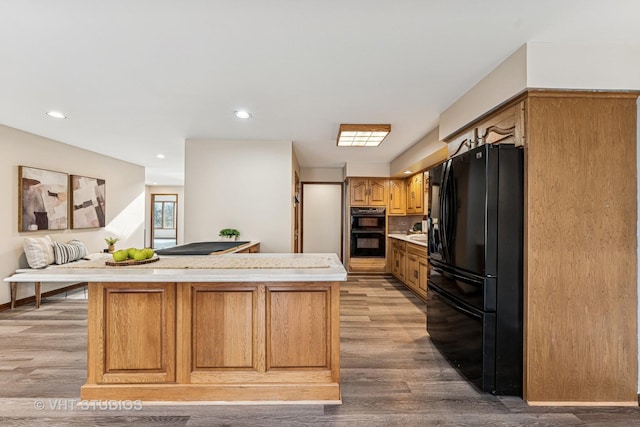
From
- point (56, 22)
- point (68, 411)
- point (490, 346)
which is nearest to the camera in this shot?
point (56, 22)

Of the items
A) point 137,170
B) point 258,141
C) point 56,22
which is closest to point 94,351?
point 56,22

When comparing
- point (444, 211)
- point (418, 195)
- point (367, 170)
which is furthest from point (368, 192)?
point (444, 211)

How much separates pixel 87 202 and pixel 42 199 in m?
0.88

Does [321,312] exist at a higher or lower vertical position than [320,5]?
lower

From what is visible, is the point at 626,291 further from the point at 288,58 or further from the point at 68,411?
the point at 68,411

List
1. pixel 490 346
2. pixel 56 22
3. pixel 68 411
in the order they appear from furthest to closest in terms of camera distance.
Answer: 1. pixel 490 346
2. pixel 68 411
3. pixel 56 22

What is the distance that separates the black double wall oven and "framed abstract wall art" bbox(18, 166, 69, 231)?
4.95 metres

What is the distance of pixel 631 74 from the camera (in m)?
2.05

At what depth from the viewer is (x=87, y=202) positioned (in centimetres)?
540

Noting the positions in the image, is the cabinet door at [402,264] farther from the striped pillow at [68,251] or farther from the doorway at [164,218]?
the doorway at [164,218]

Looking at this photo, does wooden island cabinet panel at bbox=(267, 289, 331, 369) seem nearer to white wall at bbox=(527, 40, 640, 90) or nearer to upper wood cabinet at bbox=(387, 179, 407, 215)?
white wall at bbox=(527, 40, 640, 90)

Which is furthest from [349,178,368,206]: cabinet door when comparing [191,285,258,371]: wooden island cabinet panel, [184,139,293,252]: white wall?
[191,285,258,371]: wooden island cabinet panel

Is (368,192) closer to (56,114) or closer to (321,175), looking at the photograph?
(321,175)

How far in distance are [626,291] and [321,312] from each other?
1.99 m
